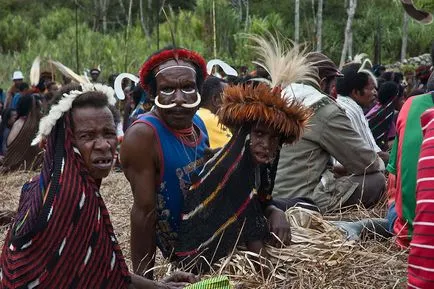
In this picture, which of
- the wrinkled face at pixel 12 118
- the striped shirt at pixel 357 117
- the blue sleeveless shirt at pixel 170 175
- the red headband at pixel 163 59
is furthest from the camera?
the wrinkled face at pixel 12 118

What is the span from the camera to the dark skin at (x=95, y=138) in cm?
265

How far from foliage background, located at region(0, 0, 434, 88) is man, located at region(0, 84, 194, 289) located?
11317mm

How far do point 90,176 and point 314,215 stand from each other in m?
1.63

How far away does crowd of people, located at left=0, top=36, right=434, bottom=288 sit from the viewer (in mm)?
Result: 2582

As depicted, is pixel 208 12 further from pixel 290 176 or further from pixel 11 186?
pixel 290 176

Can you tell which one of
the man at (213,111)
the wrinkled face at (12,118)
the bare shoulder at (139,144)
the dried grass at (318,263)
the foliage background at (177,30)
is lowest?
the foliage background at (177,30)

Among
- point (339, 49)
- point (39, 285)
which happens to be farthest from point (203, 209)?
point (339, 49)

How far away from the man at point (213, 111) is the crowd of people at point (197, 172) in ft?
0.03

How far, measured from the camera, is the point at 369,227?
4.21 meters

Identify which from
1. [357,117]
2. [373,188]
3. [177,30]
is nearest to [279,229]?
[373,188]

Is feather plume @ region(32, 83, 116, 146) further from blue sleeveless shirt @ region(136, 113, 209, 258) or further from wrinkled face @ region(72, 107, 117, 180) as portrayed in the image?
blue sleeveless shirt @ region(136, 113, 209, 258)

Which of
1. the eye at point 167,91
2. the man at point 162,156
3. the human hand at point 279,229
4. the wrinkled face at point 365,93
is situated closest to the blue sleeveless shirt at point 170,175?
the man at point 162,156

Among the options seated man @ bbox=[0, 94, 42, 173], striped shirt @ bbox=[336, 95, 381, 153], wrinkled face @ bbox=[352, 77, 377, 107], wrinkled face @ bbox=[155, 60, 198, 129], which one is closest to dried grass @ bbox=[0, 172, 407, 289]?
wrinkled face @ bbox=[155, 60, 198, 129]

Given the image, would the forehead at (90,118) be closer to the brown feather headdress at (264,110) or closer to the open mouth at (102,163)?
the open mouth at (102,163)
